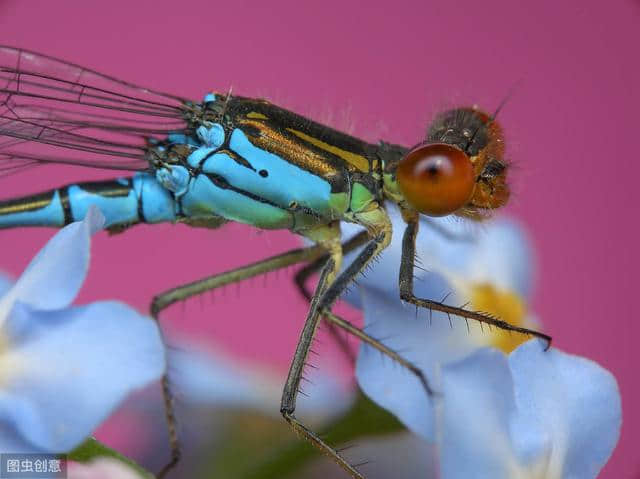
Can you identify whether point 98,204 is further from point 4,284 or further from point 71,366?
point 71,366

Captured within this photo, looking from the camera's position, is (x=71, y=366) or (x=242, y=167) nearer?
(x=71, y=366)

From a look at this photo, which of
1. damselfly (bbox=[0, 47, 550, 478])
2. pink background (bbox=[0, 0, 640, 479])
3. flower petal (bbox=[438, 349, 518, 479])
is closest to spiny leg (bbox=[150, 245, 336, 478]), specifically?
damselfly (bbox=[0, 47, 550, 478])

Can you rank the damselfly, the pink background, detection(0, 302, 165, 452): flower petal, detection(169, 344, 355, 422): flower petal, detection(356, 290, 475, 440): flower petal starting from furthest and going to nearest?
the pink background < detection(169, 344, 355, 422): flower petal < the damselfly < detection(356, 290, 475, 440): flower petal < detection(0, 302, 165, 452): flower petal

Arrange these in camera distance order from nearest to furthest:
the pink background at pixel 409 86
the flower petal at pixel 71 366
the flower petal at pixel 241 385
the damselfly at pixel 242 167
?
the flower petal at pixel 71 366, the damselfly at pixel 242 167, the flower petal at pixel 241 385, the pink background at pixel 409 86

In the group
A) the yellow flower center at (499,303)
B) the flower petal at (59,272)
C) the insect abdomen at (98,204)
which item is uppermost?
the yellow flower center at (499,303)

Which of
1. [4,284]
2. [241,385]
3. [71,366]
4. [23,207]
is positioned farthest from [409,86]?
[71,366]

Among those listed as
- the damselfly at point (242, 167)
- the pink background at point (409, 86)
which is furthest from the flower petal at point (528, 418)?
the pink background at point (409, 86)

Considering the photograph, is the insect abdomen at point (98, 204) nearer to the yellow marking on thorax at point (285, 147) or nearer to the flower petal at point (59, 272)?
the yellow marking on thorax at point (285, 147)

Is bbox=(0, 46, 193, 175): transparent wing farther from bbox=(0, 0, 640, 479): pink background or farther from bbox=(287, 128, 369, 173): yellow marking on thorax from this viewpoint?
bbox=(0, 0, 640, 479): pink background
